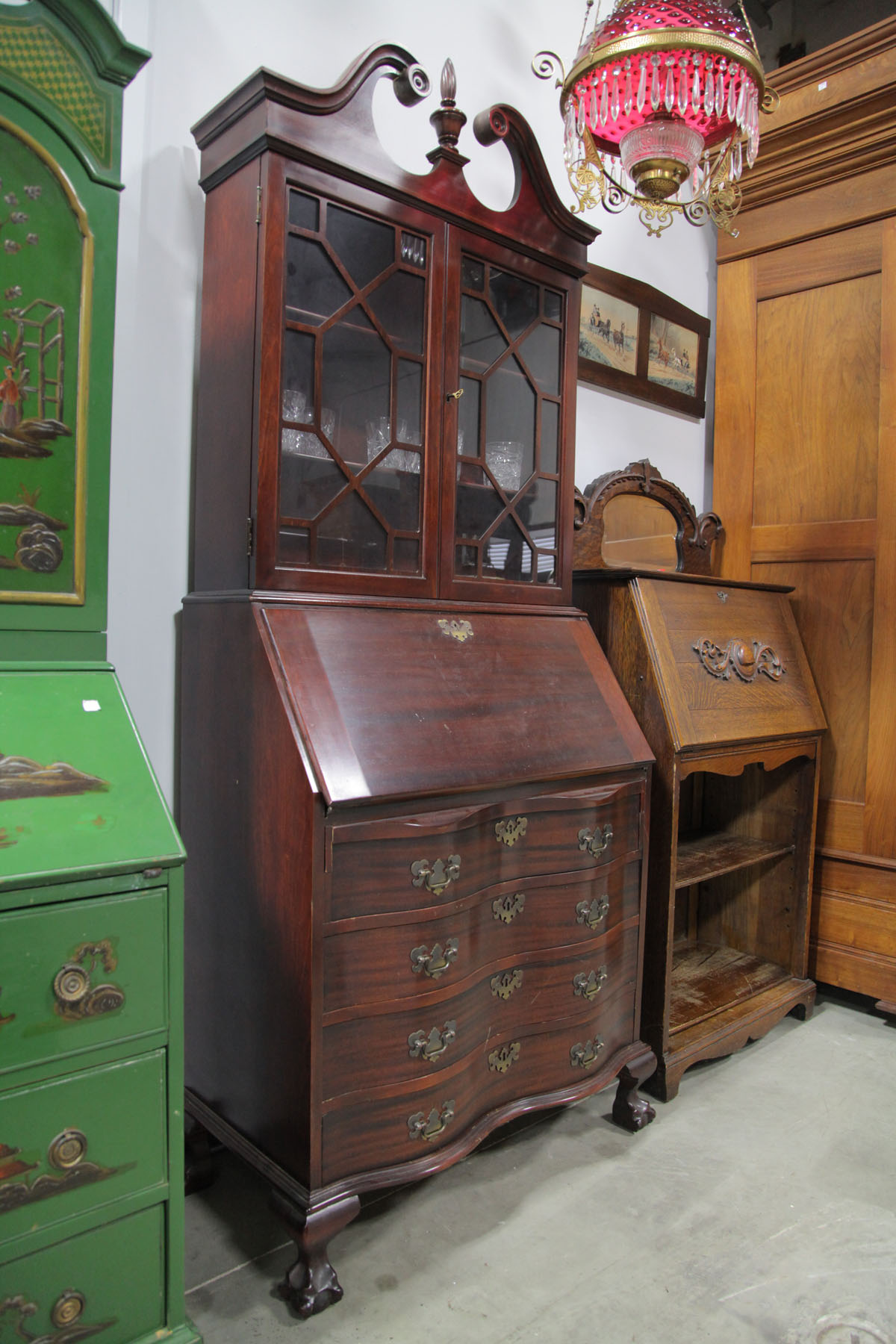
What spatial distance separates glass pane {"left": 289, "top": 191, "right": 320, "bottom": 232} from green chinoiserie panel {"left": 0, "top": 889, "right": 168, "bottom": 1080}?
1.24 m

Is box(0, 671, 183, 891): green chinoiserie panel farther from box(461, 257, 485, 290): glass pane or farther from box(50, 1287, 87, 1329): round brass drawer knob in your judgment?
box(461, 257, 485, 290): glass pane

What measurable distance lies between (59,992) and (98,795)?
27 centimetres

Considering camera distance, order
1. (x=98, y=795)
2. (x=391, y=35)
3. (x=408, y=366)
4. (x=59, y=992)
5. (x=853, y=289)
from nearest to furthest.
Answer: (x=59, y=992) < (x=98, y=795) < (x=408, y=366) < (x=391, y=35) < (x=853, y=289)

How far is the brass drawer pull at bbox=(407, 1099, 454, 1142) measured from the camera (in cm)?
162

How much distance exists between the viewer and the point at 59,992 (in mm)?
1189

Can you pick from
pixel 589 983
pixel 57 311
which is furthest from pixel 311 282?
pixel 589 983

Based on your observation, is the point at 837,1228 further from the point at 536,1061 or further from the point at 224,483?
the point at 224,483

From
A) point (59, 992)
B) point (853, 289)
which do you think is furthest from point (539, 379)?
point (59, 992)

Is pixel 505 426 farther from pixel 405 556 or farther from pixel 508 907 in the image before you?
pixel 508 907

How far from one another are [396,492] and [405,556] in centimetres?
13

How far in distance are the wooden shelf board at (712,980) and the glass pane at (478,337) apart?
1.73 meters

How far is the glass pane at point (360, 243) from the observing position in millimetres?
1734

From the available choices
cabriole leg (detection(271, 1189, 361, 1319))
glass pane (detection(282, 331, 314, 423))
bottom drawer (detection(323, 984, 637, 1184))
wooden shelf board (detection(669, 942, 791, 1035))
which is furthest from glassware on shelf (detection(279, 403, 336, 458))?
wooden shelf board (detection(669, 942, 791, 1035))

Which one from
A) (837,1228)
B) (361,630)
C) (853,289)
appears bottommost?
(837,1228)
